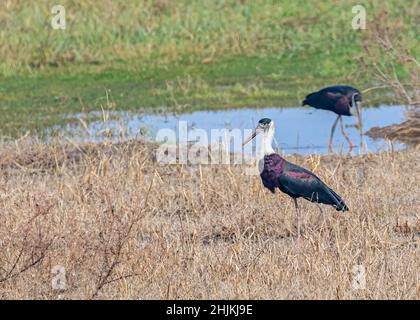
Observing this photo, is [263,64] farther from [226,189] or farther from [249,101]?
[226,189]

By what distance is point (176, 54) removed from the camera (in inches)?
629

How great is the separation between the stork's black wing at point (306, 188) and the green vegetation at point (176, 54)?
5389 millimetres

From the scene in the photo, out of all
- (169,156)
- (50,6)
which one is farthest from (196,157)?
(50,6)

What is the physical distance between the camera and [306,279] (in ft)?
20.0

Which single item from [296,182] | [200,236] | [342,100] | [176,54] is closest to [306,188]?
[296,182]

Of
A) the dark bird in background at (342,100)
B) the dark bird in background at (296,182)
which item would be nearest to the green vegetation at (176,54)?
the dark bird in background at (342,100)

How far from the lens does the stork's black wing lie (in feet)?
23.3

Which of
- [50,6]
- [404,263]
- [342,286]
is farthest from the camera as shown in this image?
[50,6]

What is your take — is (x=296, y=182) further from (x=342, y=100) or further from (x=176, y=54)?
(x=176, y=54)

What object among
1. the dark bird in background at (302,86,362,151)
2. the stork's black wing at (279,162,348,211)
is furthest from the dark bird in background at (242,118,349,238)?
the dark bird in background at (302,86,362,151)

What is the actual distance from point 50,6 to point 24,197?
1077 centimetres

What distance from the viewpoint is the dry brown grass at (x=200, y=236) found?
6.07 m
